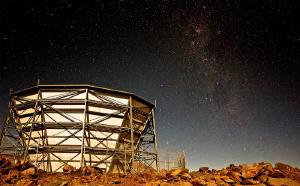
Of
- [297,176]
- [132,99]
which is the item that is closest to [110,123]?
[132,99]

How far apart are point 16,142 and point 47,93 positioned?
3.72m

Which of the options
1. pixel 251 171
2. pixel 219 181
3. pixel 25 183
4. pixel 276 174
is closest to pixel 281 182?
pixel 276 174

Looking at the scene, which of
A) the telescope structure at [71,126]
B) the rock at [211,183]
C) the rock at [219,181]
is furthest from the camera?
the telescope structure at [71,126]

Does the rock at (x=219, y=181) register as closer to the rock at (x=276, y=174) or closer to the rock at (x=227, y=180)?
the rock at (x=227, y=180)

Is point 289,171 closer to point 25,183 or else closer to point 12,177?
point 25,183

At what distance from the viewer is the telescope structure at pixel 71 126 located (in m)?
12.9

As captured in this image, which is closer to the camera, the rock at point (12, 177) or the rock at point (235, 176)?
the rock at point (235, 176)

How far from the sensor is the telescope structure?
12.9 meters

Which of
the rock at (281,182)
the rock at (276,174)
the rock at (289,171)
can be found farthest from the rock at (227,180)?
the rock at (289,171)

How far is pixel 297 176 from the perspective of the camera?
7.93 m

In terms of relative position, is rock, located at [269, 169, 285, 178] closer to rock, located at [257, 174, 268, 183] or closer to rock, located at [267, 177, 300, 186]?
rock, located at [267, 177, 300, 186]

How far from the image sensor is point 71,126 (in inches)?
510

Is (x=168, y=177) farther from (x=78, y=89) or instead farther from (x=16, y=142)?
(x=16, y=142)

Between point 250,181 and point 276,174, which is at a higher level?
point 276,174
